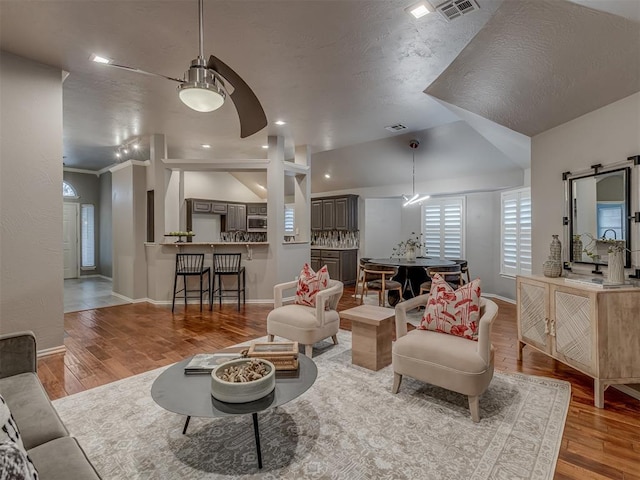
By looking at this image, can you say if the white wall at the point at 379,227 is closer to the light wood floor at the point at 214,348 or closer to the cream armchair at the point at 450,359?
the light wood floor at the point at 214,348

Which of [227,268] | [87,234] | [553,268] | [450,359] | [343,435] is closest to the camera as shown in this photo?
[343,435]

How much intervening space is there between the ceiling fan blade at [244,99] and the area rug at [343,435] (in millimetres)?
2006

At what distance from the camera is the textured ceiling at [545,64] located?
226 cm

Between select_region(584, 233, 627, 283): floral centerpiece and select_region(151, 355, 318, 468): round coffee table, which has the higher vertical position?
select_region(584, 233, 627, 283): floral centerpiece

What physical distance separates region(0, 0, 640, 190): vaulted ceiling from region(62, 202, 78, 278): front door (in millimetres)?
5288

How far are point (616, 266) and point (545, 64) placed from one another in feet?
5.70

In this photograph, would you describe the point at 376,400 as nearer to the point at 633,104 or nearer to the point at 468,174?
the point at 633,104

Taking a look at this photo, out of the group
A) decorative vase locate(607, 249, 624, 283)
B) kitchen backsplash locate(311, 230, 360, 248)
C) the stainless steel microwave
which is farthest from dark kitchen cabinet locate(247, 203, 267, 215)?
decorative vase locate(607, 249, 624, 283)

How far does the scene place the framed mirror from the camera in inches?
109

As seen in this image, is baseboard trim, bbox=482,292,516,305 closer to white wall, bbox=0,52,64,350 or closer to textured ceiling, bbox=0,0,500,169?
textured ceiling, bbox=0,0,500,169

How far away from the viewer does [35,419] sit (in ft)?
4.77

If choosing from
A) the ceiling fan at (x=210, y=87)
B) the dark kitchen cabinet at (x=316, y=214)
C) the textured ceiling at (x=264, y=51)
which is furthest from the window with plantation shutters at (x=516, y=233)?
the ceiling fan at (x=210, y=87)

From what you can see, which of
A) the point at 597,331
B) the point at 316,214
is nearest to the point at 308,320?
the point at 597,331

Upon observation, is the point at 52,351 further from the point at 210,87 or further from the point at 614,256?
the point at 614,256
